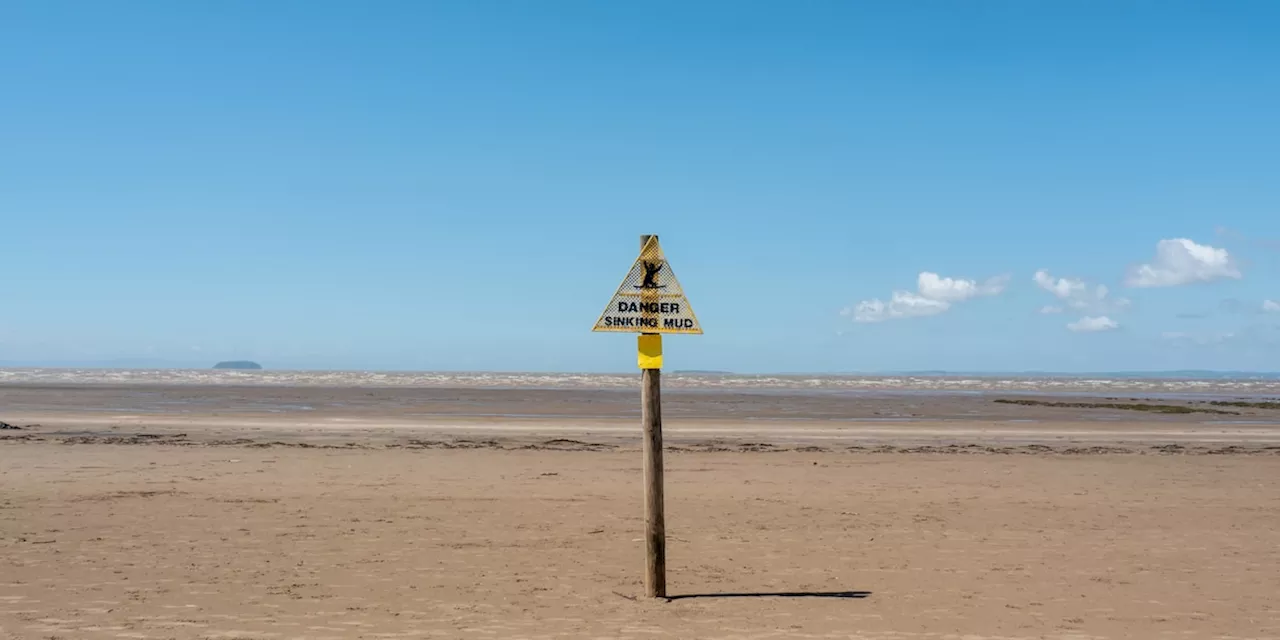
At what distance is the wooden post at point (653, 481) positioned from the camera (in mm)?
7539

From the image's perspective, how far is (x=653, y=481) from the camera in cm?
780

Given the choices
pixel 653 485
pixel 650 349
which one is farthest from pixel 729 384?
pixel 650 349

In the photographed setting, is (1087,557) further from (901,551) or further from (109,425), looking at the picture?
(109,425)

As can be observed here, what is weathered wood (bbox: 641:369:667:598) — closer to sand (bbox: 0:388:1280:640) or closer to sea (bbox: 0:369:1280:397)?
sand (bbox: 0:388:1280:640)

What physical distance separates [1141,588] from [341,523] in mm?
8757

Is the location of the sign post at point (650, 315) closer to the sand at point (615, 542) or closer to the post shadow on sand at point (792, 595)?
the post shadow on sand at point (792, 595)

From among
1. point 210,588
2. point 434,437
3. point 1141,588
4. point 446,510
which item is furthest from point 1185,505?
point 434,437

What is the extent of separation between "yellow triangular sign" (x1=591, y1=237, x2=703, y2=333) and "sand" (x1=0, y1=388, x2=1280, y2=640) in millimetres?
2351

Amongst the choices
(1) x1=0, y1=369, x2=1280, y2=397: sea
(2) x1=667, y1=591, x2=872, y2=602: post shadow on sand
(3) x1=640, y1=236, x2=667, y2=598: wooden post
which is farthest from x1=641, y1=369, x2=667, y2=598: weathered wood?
(1) x1=0, y1=369, x2=1280, y2=397: sea

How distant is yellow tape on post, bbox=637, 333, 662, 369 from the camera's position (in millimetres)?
7496

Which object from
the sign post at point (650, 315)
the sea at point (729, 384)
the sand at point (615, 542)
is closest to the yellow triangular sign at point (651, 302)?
the sign post at point (650, 315)

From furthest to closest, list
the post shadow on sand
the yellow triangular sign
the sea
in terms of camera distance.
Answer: the sea, the post shadow on sand, the yellow triangular sign

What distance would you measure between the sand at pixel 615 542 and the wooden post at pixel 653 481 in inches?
11.0

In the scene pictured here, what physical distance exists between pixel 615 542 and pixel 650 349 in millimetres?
3925
